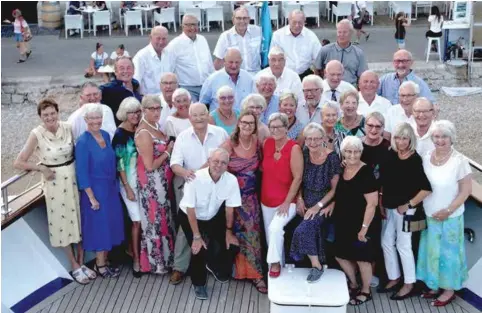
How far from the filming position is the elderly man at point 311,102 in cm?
607

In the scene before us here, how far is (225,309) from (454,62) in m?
11.3

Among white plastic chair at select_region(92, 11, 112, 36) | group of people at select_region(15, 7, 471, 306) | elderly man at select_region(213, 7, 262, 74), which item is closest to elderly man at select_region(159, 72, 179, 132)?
group of people at select_region(15, 7, 471, 306)

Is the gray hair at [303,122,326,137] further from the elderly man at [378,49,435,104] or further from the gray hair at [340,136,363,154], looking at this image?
the elderly man at [378,49,435,104]

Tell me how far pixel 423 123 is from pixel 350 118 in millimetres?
565

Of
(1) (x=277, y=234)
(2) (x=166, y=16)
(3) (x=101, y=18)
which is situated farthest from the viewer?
(3) (x=101, y=18)

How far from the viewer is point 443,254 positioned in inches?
218

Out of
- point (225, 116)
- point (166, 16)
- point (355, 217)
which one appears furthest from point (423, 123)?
point (166, 16)

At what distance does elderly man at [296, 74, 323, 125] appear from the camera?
6074mm

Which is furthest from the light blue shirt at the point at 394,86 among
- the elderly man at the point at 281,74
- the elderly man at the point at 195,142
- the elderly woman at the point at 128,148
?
the elderly woman at the point at 128,148

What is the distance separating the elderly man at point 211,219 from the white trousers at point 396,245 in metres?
1.18

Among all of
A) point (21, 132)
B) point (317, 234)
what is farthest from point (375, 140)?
point (21, 132)

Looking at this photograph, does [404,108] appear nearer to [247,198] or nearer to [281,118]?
[281,118]

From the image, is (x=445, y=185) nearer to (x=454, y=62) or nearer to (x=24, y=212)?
(x=24, y=212)

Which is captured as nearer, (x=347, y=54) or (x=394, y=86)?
(x=394, y=86)
